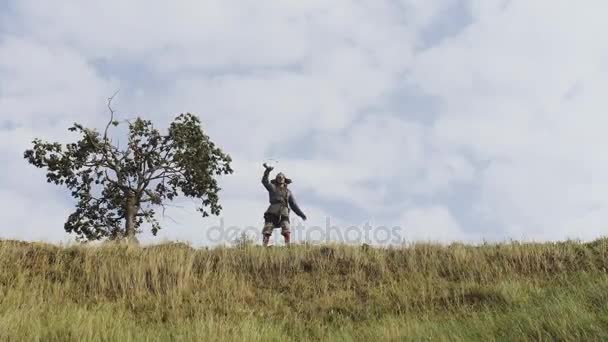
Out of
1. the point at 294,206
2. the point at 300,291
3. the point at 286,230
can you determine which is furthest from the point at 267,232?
the point at 300,291

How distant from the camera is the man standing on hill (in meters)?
16.2

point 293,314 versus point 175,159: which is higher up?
point 175,159

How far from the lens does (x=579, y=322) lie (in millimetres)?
7180

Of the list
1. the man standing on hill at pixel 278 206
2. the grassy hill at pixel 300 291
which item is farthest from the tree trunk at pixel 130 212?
the grassy hill at pixel 300 291

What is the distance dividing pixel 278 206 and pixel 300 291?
4.24m

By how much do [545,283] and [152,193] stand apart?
19089mm

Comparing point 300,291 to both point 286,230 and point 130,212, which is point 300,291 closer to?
point 286,230

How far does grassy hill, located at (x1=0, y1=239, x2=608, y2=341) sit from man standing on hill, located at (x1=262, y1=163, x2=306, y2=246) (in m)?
2.01

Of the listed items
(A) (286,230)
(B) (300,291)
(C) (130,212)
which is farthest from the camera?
(C) (130,212)

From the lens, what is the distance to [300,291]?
12.4 m

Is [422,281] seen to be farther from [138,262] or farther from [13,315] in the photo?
[13,315]

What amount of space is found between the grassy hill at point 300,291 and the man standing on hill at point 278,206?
2.01 meters

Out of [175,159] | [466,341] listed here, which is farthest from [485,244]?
[175,159]

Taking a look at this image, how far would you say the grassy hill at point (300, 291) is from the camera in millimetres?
8367
